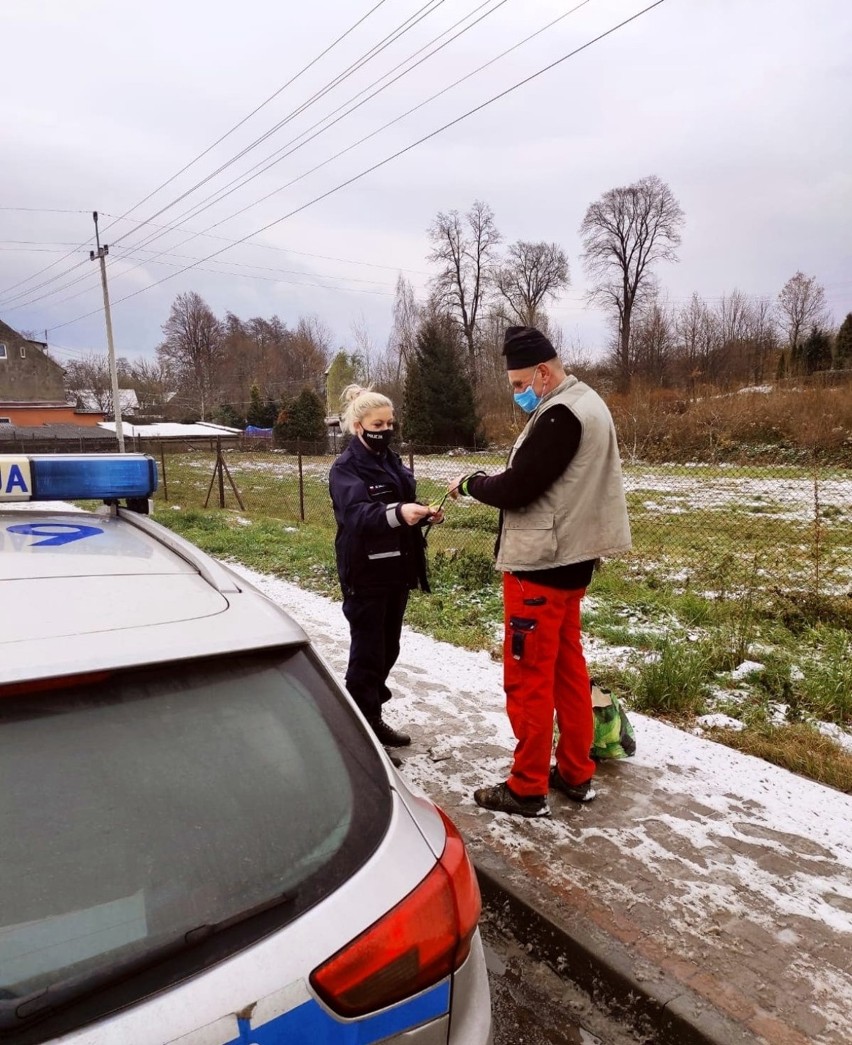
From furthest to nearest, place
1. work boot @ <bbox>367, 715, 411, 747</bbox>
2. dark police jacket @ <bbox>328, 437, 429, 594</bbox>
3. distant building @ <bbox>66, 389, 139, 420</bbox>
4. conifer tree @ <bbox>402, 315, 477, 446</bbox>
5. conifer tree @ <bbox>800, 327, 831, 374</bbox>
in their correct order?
distant building @ <bbox>66, 389, 139, 420</bbox> < conifer tree @ <bbox>800, 327, 831, 374</bbox> < conifer tree @ <bbox>402, 315, 477, 446</bbox> < work boot @ <bbox>367, 715, 411, 747</bbox> < dark police jacket @ <bbox>328, 437, 429, 594</bbox>

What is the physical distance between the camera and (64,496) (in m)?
2.24

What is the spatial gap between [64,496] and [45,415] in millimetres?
61962

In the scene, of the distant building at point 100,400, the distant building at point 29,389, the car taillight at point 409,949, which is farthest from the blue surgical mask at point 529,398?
the distant building at point 100,400

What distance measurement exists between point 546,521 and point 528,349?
0.72 m

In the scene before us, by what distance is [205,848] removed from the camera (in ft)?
3.79

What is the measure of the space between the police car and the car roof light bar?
69 cm

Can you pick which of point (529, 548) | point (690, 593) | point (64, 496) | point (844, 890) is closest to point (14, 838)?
point (64, 496)

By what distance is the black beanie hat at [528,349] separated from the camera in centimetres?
276

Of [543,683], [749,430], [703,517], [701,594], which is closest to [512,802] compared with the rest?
[543,683]

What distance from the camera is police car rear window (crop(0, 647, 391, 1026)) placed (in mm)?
1022

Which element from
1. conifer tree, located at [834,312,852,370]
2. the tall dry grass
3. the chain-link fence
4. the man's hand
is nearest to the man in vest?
the man's hand

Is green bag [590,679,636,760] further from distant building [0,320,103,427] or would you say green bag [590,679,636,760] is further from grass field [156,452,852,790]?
distant building [0,320,103,427]

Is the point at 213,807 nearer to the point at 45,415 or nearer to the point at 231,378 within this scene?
the point at 45,415

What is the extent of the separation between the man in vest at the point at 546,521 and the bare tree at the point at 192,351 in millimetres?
69293
